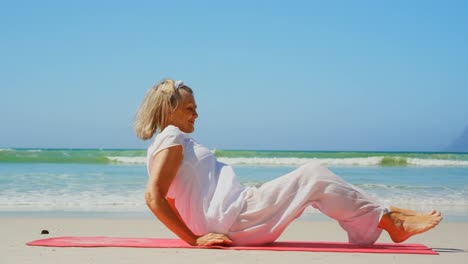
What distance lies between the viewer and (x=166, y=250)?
4965 mm

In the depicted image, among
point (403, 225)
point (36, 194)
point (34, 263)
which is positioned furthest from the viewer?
point (36, 194)

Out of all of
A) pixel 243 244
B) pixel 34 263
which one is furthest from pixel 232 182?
pixel 34 263

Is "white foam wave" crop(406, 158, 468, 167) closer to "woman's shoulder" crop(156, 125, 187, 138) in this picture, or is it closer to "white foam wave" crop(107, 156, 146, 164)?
"white foam wave" crop(107, 156, 146, 164)

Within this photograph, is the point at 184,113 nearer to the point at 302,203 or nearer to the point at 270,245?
the point at 302,203

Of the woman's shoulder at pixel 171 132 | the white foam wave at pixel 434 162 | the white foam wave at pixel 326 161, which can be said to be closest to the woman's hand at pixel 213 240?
the woman's shoulder at pixel 171 132

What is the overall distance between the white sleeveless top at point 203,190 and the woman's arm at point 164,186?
0.32 feet

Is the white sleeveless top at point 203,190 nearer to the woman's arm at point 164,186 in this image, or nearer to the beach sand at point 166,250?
the woman's arm at point 164,186

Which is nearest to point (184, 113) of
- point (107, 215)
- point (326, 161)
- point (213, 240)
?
point (213, 240)

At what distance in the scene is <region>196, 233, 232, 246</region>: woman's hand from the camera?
4.82m

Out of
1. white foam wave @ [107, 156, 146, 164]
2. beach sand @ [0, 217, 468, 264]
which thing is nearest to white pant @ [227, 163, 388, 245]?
beach sand @ [0, 217, 468, 264]

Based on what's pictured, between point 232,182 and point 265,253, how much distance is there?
1.76ft

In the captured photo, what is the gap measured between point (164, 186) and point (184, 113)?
1.85ft

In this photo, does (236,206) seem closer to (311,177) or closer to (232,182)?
(232,182)

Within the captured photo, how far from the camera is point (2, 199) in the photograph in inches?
458
